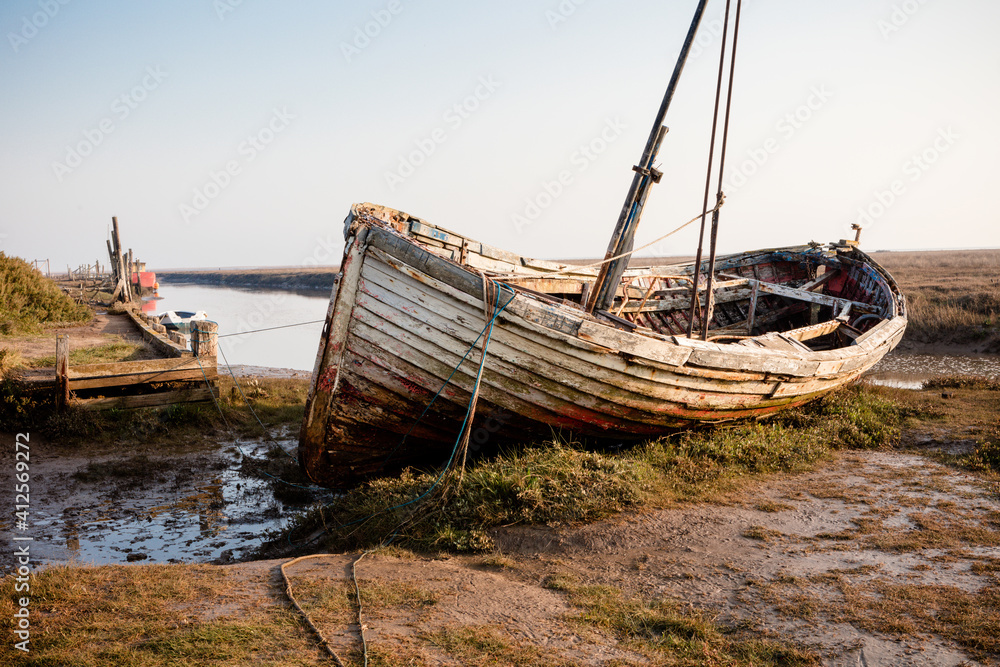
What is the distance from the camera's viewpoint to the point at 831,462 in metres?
7.09

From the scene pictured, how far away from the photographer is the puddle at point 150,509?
227 inches

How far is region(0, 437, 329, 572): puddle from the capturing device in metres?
5.77

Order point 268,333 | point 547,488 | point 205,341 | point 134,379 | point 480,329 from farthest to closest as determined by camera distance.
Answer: point 268,333 < point 205,341 < point 134,379 < point 480,329 < point 547,488

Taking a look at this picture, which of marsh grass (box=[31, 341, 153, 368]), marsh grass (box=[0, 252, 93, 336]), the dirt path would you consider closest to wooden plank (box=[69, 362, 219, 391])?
marsh grass (box=[31, 341, 153, 368])

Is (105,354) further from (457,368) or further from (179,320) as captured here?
(457,368)

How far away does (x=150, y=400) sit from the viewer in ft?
30.1

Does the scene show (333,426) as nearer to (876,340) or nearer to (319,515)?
(319,515)

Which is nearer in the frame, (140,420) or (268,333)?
(140,420)

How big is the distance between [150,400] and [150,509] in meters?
2.89

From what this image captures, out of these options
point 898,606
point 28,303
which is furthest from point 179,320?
point 898,606

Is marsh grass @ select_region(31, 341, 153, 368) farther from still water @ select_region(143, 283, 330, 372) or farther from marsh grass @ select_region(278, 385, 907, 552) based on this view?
marsh grass @ select_region(278, 385, 907, 552)

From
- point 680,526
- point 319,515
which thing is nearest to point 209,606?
point 319,515

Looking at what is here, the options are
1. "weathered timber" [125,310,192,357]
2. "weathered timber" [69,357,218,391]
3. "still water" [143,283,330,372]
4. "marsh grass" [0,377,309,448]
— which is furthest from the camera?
"still water" [143,283,330,372]

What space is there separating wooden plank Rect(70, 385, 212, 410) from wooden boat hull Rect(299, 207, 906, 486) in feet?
13.0
